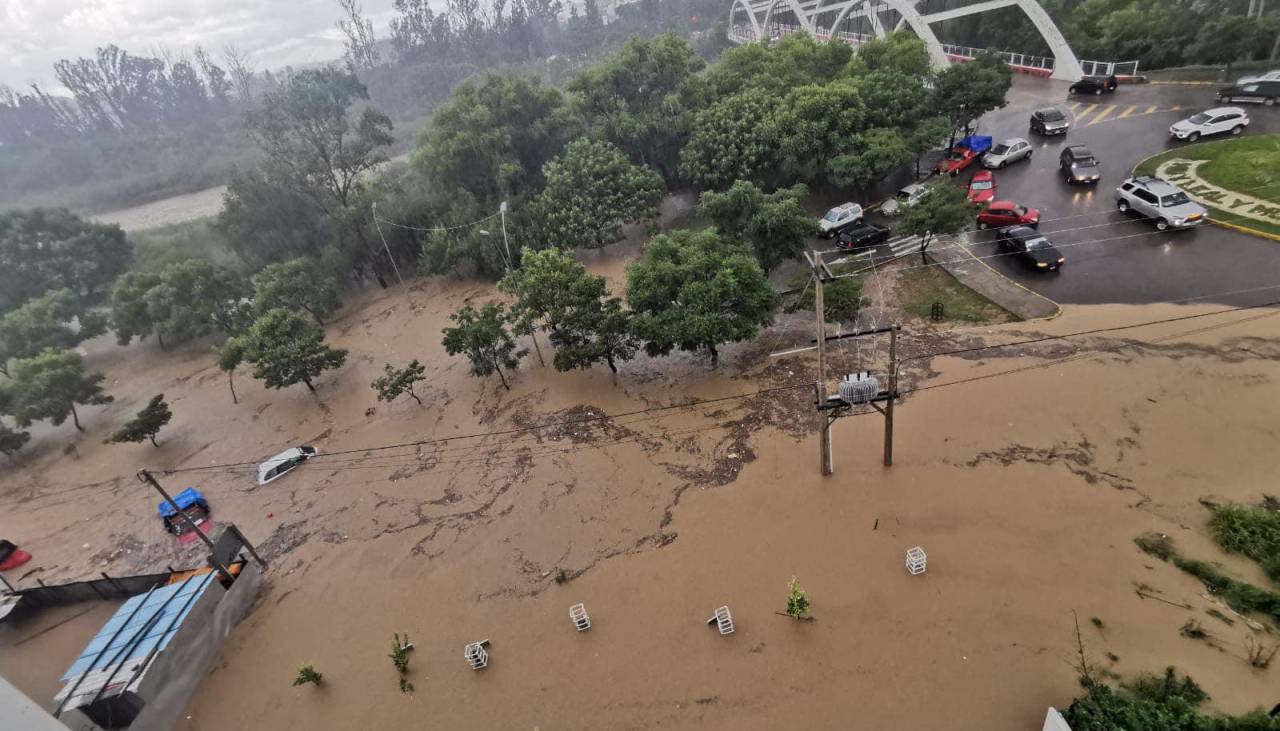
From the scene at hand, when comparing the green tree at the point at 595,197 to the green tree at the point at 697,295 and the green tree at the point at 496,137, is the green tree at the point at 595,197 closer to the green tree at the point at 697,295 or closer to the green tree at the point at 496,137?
the green tree at the point at 496,137

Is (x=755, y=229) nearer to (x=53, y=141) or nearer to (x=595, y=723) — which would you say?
(x=595, y=723)

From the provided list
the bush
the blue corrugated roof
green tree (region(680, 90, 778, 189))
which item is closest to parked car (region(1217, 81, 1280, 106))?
green tree (region(680, 90, 778, 189))

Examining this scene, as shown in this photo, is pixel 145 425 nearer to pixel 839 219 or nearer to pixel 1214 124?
pixel 839 219

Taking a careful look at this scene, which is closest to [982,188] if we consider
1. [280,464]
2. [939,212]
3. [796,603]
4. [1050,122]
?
[939,212]

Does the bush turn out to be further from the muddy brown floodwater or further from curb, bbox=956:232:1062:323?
curb, bbox=956:232:1062:323

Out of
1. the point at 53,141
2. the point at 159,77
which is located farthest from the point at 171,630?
the point at 159,77

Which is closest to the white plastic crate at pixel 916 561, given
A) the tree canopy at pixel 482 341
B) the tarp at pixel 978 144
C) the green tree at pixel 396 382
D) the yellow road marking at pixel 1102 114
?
the tree canopy at pixel 482 341
